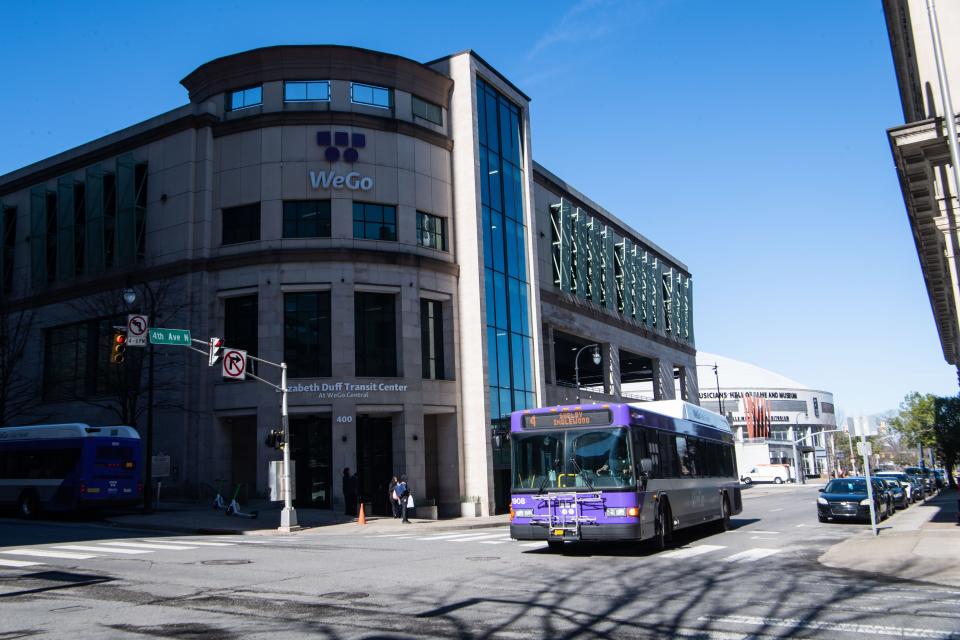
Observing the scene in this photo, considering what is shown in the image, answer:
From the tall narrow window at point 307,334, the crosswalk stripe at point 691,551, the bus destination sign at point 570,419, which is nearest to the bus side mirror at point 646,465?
the bus destination sign at point 570,419

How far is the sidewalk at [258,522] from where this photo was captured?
1094 inches

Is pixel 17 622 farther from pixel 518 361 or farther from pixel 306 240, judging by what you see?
pixel 518 361

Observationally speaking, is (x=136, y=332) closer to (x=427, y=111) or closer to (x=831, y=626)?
(x=831, y=626)

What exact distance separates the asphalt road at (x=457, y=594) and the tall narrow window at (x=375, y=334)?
58.7 feet

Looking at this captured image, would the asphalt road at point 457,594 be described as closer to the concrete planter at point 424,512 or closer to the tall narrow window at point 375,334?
the concrete planter at point 424,512

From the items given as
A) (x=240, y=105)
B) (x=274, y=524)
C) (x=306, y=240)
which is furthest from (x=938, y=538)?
(x=240, y=105)

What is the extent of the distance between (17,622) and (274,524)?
2114cm

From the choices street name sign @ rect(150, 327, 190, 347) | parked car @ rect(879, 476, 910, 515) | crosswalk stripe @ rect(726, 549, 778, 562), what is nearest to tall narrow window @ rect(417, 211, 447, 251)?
street name sign @ rect(150, 327, 190, 347)

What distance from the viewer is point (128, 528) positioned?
28.0 metres

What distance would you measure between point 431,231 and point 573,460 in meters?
24.9

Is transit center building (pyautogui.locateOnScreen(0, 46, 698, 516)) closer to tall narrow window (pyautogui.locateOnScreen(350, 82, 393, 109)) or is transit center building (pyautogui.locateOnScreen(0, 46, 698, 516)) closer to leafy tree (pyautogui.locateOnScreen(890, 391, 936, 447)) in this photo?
tall narrow window (pyautogui.locateOnScreen(350, 82, 393, 109))

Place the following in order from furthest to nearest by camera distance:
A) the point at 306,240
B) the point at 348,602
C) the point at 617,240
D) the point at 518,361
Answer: the point at 617,240 → the point at 518,361 → the point at 306,240 → the point at 348,602

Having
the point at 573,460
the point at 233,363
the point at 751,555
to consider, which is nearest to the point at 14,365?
the point at 233,363

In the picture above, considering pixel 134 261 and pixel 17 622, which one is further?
pixel 134 261
